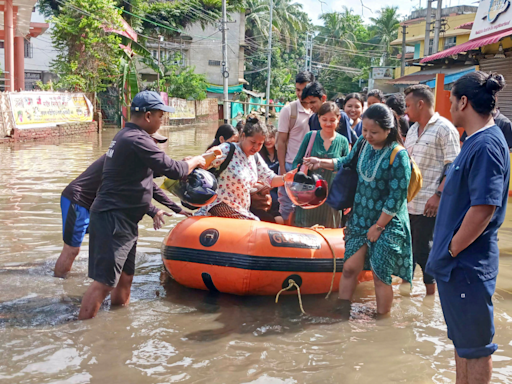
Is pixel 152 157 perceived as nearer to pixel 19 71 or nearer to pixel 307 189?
pixel 307 189

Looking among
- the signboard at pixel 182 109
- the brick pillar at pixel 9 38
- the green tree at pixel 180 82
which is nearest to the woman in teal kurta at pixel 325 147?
the brick pillar at pixel 9 38

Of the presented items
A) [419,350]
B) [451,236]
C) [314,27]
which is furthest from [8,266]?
[314,27]

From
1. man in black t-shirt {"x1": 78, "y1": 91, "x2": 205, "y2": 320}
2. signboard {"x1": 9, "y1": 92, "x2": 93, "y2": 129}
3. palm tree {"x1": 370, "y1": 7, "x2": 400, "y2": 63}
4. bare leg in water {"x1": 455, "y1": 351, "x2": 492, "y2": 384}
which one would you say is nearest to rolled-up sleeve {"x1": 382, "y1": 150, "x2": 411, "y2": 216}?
bare leg in water {"x1": 455, "y1": 351, "x2": 492, "y2": 384}

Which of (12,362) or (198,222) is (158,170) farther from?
(12,362)

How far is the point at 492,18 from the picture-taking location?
13.0 meters

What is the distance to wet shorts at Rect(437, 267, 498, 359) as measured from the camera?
2684 millimetres

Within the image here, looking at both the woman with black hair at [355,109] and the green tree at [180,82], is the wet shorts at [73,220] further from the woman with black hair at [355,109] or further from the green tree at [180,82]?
the green tree at [180,82]

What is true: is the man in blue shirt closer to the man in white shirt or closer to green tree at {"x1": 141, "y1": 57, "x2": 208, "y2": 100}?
the man in white shirt

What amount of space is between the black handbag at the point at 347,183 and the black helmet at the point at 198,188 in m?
1.07

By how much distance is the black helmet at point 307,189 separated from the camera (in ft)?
16.4

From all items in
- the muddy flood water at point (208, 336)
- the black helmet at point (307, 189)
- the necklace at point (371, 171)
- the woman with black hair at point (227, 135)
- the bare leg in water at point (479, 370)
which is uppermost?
the woman with black hair at point (227, 135)

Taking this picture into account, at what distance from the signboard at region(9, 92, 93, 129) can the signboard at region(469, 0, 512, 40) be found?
545 inches

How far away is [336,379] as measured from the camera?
346 centimetres

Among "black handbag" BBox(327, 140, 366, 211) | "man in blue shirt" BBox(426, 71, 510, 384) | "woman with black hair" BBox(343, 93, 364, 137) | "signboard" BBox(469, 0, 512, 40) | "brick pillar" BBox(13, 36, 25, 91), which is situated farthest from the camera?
"brick pillar" BBox(13, 36, 25, 91)
